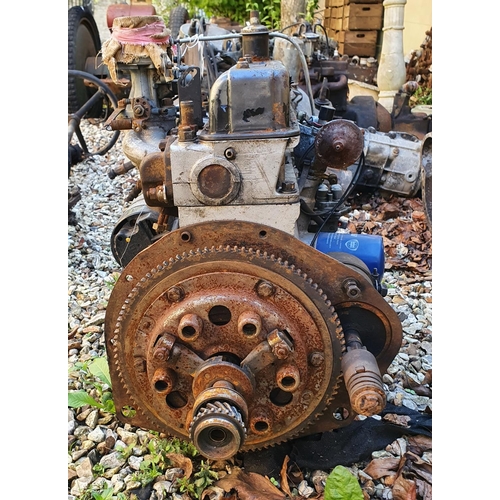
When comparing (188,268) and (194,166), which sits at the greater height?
(194,166)

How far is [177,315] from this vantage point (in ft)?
6.56

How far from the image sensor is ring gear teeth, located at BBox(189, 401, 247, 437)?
71.2 inches

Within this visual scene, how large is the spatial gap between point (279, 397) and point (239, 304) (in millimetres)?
430

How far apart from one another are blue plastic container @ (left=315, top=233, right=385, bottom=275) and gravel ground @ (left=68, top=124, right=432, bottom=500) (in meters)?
0.71

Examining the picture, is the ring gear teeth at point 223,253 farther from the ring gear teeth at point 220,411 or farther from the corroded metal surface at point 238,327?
the ring gear teeth at point 220,411

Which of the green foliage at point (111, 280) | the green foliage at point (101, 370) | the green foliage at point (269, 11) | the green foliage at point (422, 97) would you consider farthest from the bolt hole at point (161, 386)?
the green foliage at point (269, 11)

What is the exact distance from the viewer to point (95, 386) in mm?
2912

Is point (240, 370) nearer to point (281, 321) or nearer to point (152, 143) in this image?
point (281, 321)

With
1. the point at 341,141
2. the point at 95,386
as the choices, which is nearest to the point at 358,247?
the point at 341,141

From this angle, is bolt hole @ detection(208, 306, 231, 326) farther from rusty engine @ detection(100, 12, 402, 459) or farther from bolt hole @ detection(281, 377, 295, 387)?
bolt hole @ detection(281, 377, 295, 387)

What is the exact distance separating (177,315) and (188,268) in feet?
0.58

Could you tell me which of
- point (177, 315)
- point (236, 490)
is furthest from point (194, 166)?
point (236, 490)

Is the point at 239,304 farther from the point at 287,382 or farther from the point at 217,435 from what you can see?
the point at 217,435

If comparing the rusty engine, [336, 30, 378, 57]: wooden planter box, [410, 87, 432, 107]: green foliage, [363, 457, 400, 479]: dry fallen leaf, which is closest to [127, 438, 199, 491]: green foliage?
the rusty engine
